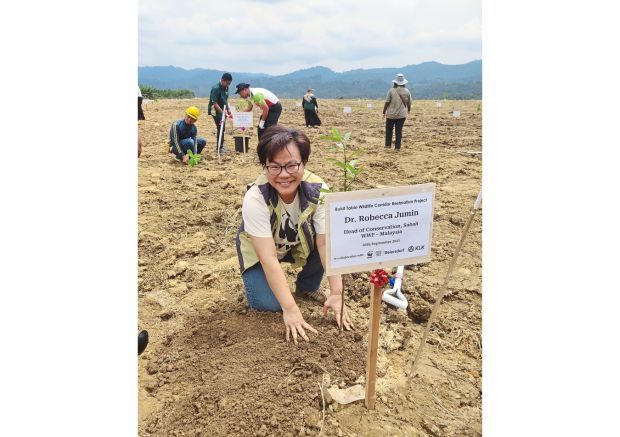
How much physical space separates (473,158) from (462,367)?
19.3 ft

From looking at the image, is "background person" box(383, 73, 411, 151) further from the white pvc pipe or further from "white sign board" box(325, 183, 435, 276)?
"white sign board" box(325, 183, 435, 276)

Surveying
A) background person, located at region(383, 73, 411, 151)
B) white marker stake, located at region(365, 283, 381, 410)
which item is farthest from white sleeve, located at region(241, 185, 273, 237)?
background person, located at region(383, 73, 411, 151)

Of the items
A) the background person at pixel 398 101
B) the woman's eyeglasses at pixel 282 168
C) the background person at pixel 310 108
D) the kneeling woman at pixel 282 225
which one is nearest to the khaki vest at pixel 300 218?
the kneeling woman at pixel 282 225

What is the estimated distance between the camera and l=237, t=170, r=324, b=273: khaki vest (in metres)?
2.20

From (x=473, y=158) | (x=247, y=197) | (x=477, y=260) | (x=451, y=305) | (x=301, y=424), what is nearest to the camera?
(x=301, y=424)

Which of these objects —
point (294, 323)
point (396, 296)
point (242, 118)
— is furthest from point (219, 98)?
point (294, 323)

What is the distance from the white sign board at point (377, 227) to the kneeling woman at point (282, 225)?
464 mm

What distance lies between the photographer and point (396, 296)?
9.28 feet

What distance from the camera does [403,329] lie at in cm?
259

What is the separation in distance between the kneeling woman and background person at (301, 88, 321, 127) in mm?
8738

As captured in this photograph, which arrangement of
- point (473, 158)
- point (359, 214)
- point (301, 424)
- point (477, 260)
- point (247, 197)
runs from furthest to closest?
point (473, 158)
point (477, 260)
point (247, 197)
point (301, 424)
point (359, 214)

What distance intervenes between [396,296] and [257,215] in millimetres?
1162

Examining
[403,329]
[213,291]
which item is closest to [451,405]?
[403,329]

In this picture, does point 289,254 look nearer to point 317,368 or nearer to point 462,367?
point 317,368
